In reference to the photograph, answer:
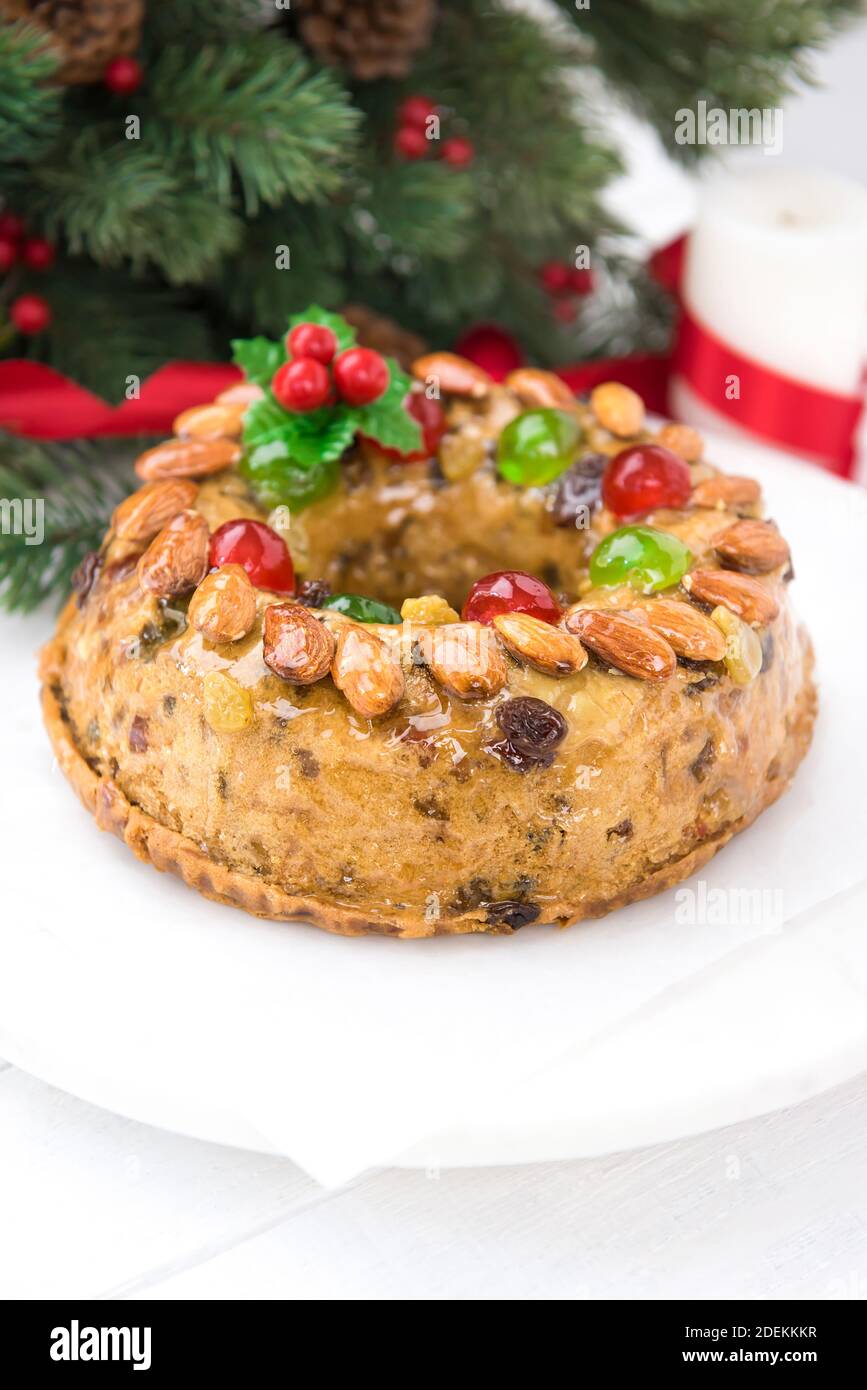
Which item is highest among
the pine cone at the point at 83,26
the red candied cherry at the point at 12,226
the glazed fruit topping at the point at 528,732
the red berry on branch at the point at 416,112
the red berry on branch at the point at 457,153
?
the pine cone at the point at 83,26

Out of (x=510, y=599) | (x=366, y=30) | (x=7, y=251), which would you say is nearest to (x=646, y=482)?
(x=510, y=599)

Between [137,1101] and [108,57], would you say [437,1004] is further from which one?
[108,57]

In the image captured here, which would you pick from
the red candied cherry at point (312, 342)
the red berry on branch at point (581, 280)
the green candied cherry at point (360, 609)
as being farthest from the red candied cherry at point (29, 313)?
the red berry on branch at point (581, 280)

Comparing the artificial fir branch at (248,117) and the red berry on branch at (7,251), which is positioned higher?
the artificial fir branch at (248,117)

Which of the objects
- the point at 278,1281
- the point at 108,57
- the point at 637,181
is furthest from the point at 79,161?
the point at 637,181

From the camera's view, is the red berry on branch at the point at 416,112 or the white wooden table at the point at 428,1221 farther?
the red berry on branch at the point at 416,112

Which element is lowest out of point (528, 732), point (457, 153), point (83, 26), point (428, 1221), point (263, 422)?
point (428, 1221)

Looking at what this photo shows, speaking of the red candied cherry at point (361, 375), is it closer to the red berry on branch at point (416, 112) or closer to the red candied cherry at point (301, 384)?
the red candied cherry at point (301, 384)

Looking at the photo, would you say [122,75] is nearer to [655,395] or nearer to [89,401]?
[89,401]
